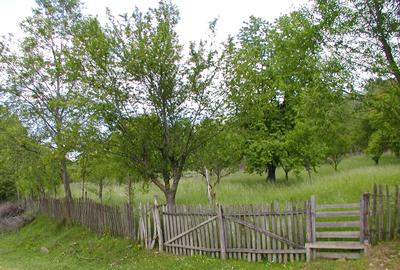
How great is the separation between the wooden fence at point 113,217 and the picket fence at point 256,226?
0.11 ft

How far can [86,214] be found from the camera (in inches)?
665

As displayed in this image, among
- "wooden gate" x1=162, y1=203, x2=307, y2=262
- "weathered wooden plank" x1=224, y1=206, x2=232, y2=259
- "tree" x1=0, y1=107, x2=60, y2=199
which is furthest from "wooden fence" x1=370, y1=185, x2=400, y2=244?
"tree" x1=0, y1=107, x2=60, y2=199

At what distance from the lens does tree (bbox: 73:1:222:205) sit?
12.0m

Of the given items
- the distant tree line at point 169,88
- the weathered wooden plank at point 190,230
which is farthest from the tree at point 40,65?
the weathered wooden plank at point 190,230

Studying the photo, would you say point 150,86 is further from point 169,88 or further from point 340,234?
point 340,234

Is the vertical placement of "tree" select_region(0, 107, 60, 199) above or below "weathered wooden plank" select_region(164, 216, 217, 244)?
above

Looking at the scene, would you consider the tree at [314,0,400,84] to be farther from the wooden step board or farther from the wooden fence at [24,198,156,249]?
the wooden fence at [24,198,156,249]

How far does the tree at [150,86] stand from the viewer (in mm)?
12000

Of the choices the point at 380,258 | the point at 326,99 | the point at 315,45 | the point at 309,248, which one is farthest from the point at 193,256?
the point at 315,45

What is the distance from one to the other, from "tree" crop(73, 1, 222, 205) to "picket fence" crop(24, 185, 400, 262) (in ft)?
4.70

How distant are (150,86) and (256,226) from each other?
5.69m

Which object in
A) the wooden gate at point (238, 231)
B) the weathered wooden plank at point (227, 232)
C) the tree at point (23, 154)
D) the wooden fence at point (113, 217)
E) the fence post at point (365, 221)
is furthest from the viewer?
the tree at point (23, 154)

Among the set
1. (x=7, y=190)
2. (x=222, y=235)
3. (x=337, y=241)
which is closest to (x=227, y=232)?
(x=222, y=235)

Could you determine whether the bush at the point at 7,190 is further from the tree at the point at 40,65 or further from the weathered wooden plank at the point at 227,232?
the weathered wooden plank at the point at 227,232
